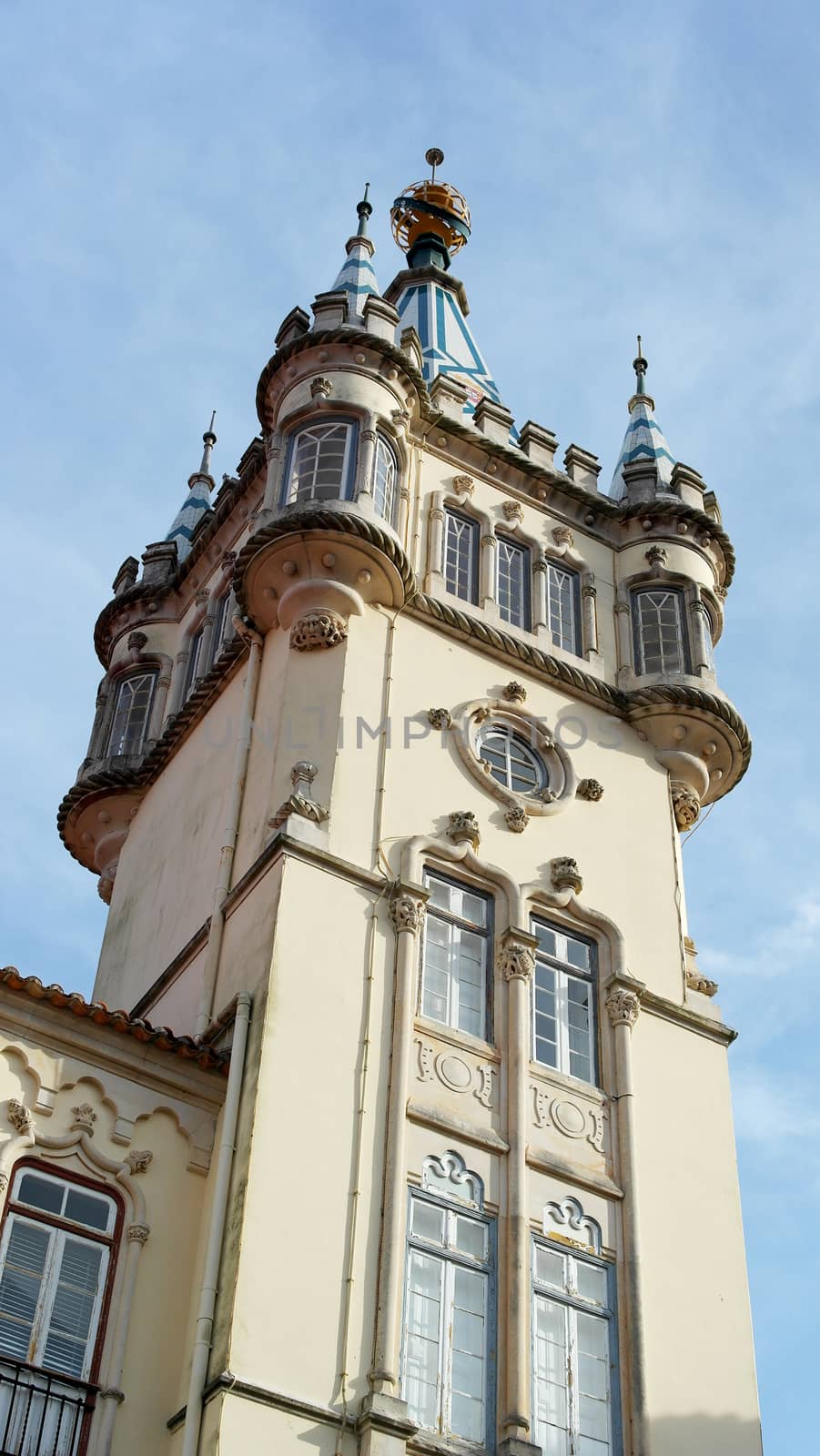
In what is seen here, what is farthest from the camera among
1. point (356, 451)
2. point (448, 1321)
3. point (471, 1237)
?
point (356, 451)

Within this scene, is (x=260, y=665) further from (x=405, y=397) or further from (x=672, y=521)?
(x=672, y=521)

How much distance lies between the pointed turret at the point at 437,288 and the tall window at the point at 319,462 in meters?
4.46

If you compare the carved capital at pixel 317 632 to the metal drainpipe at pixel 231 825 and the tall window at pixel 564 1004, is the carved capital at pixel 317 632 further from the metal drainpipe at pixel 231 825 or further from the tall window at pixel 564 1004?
the tall window at pixel 564 1004

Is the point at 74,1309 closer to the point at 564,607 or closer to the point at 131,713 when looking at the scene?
the point at 131,713

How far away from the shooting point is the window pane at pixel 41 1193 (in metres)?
18.4

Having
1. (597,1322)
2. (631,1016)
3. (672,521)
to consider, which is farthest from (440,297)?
(597,1322)

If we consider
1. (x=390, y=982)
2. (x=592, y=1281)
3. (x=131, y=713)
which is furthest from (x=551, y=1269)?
(x=131, y=713)

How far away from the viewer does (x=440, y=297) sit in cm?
3747

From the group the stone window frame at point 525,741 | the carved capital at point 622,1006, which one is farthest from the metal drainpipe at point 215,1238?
the stone window frame at point 525,741

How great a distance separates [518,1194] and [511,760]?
21.5 ft

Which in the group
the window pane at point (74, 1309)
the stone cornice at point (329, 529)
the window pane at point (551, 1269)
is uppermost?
the stone cornice at point (329, 529)

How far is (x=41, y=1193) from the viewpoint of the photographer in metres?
18.5

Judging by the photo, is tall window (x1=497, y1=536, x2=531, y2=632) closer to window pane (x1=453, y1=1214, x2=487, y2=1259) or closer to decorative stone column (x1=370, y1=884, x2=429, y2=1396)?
decorative stone column (x1=370, y1=884, x2=429, y2=1396)

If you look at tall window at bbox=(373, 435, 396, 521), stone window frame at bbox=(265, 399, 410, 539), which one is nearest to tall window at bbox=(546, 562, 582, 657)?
stone window frame at bbox=(265, 399, 410, 539)
